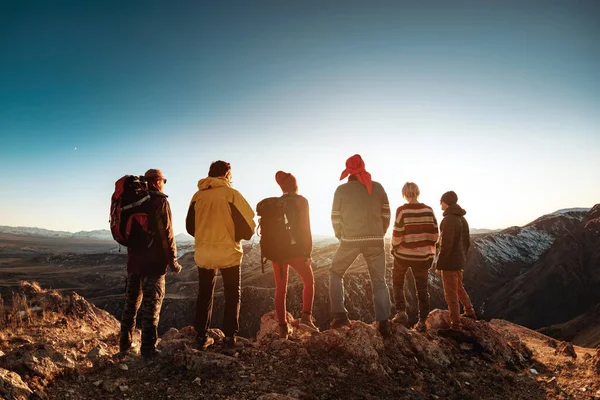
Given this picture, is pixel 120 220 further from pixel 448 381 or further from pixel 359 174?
pixel 448 381

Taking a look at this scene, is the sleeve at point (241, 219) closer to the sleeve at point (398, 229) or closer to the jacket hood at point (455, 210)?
the sleeve at point (398, 229)

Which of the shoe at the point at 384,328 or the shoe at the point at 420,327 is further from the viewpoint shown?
the shoe at the point at 420,327

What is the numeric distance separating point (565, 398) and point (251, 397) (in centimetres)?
414

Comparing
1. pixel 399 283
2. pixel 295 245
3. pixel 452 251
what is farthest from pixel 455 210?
pixel 295 245

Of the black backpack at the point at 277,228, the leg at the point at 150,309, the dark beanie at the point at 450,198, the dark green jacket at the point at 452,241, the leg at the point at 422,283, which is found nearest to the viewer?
the leg at the point at 150,309

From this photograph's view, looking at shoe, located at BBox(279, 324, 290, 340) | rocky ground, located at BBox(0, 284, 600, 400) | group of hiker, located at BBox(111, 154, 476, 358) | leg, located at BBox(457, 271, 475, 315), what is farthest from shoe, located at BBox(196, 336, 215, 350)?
leg, located at BBox(457, 271, 475, 315)

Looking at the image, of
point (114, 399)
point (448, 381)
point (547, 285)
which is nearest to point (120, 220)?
point (114, 399)

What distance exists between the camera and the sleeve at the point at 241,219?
4.43 meters

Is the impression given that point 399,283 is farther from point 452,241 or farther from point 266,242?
point 266,242

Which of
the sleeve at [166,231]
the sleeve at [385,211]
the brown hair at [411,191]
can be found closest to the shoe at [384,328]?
the sleeve at [385,211]

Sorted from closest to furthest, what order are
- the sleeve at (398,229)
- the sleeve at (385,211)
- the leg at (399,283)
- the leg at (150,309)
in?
the leg at (150,309), the sleeve at (385,211), the sleeve at (398,229), the leg at (399,283)

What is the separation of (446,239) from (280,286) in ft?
10.0

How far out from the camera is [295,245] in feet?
15.4

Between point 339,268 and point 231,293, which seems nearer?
point 231,293
